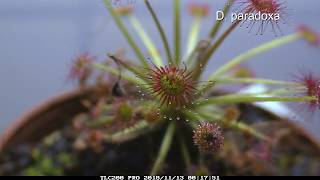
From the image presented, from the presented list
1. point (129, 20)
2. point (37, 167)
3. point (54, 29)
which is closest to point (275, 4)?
point (129, 20)

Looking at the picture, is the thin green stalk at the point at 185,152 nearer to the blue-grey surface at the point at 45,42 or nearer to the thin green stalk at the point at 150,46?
the thin green stalk at the point at 150,46

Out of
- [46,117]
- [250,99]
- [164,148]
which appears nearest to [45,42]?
[46,117]

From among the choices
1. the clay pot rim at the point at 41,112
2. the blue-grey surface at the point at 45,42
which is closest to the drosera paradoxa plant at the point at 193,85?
the clay pot rim at the point at 41,112

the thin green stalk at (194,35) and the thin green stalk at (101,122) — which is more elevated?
the thin green stalk at (194,35)

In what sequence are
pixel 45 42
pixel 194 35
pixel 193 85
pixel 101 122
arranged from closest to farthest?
pixel 193 85, pixel 101 122, pixel 194 35, pixel 45 42

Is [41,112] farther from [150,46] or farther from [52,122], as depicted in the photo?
[150,46]

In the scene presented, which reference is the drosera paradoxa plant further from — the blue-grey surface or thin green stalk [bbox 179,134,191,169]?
the blue-grey surface
